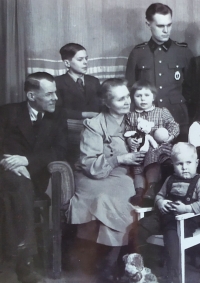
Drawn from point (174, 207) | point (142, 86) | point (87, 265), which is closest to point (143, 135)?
point (142, 86)

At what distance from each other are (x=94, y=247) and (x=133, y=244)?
0.14 meters

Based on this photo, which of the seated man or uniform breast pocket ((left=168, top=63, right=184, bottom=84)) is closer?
the seated man

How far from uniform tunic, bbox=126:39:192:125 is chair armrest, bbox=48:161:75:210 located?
0.41m

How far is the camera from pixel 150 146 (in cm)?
151

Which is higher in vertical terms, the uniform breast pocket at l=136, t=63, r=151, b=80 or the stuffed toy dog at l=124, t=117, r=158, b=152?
the uniform breast pocket at l=136, t=63, r=151, b=80

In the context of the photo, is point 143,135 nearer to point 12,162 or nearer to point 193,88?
point 193,88

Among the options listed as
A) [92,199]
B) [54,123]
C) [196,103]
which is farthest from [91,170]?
[196,103]

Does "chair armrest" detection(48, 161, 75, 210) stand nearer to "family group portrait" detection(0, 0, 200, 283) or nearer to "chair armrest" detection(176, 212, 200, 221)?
"family group portrait" detection(0, 0, 200, 283)

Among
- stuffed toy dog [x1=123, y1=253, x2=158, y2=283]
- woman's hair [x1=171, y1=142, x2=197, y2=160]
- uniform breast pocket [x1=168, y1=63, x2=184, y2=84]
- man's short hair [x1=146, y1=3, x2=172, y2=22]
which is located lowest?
stuffed toy dog [x1=123, y1=253, x2=158, y2=283]

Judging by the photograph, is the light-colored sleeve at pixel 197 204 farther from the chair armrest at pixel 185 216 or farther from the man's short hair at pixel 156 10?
the man's short hair at pixel 156 10

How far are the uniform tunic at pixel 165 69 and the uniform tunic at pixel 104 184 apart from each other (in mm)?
196

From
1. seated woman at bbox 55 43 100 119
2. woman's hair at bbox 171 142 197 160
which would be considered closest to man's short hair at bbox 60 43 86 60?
seated woman at bbox 55 43 100 119

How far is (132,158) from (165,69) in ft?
1.18

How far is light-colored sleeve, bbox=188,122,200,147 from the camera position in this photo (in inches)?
60.1
